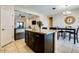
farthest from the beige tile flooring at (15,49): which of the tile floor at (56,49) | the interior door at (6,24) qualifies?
the interior door at (6,24)

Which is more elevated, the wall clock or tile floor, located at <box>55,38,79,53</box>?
the wall clock

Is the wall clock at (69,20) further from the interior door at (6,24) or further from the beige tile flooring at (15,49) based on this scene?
the interior door at (6,24)

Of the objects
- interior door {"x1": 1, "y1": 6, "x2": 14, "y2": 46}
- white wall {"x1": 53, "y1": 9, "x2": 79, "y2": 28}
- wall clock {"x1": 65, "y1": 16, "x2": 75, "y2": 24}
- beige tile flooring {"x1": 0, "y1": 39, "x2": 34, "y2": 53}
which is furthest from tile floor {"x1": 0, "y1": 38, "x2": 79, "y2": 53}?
wall clock {"x1": 65, "y1": 16, "x2": 75, "y2": 24}

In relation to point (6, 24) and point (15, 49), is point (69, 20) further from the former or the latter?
point (6, 24)

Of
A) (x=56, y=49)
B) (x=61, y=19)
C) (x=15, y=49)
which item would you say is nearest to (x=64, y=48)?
(x=56, y=49)

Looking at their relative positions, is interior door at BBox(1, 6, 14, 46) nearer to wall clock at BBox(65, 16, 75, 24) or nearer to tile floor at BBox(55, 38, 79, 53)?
tile floor at BBox(55, 38, 79, 53)

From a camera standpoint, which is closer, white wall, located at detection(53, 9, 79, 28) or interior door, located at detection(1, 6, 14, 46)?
white wall, located at detection(53, 9, 79, 28)

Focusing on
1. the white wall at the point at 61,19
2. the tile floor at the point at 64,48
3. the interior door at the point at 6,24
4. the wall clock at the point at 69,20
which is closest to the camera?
the tile floor at the point at 64,48

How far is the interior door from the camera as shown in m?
3.77

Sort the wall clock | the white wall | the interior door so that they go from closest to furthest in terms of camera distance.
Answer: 1. the white wall
2. the interior door
3. the wall clock

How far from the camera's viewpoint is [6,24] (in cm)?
404

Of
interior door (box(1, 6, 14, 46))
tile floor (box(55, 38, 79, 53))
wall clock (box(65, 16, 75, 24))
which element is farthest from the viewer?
wall clock (box(65, 16, 75, 24))

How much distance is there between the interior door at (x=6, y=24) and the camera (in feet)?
12.4
